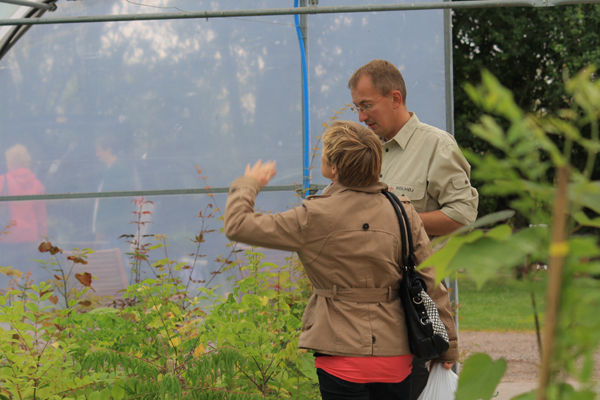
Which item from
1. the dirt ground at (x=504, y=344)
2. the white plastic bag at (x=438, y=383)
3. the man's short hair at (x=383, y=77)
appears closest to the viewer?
the white plastic bag at (x=438, y=383)

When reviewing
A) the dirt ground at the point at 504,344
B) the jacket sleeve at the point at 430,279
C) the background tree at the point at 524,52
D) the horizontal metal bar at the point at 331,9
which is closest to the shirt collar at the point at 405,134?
the jacket sleeve at the point at 430,279

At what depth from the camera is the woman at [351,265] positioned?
1795 millimetres

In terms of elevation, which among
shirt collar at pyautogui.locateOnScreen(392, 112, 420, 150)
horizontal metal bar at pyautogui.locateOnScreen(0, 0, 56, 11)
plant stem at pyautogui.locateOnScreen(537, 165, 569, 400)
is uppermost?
horizontal metal bar at pyautogui.locateOnScreen(0, 0, 56, 11)

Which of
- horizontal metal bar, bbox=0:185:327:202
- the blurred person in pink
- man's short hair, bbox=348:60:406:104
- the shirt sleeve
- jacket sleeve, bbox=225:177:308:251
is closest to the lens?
jacket sleeve, bbox=225:177:308:251

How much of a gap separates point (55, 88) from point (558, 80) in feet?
38.2

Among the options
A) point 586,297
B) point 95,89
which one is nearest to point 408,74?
point 95,89

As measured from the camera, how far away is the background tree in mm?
12656

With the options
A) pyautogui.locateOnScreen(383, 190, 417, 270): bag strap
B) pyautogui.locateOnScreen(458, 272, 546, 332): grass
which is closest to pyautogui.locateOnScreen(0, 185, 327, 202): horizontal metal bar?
pyautogui.locateOnScreen(458, 272, 546, 332): grass

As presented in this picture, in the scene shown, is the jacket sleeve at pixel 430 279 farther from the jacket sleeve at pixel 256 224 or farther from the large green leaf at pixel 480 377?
the large green leaf at pixel 480 377

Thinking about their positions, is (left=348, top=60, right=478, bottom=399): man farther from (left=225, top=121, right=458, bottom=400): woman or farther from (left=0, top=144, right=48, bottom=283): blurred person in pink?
(left=0, top=144, right=48, bottom=283): blurred person in pink

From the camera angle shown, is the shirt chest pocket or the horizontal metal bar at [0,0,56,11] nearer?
the shirt chest pocket

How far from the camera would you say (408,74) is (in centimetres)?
420

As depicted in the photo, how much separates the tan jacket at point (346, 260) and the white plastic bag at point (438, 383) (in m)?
0.28

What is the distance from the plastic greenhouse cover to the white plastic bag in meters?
2.50
